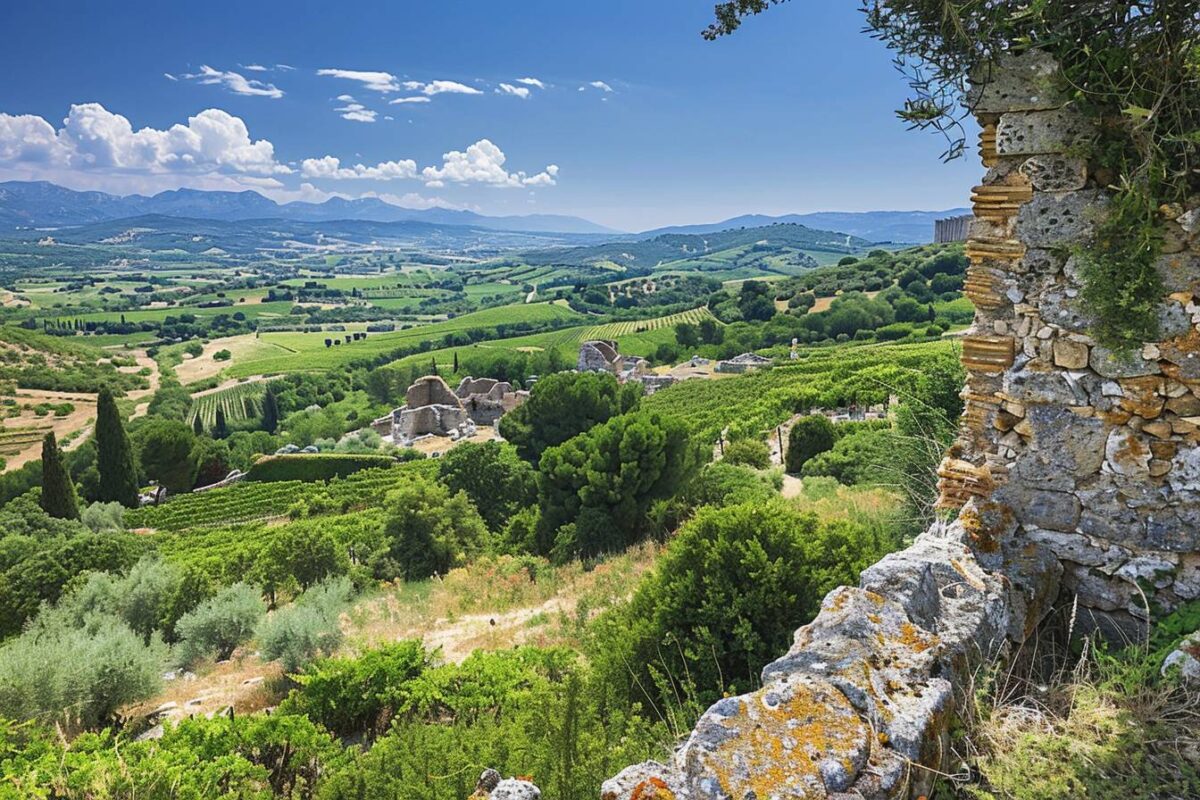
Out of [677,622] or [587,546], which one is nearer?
[677,622]

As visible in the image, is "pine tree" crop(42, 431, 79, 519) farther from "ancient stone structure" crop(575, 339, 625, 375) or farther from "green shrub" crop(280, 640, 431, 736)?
"ancient stone structure" crop(575, 339, 625, 375)

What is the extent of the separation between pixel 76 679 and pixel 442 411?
4591 cm

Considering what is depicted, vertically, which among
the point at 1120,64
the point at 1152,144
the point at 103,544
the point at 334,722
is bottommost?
the point at 103,544

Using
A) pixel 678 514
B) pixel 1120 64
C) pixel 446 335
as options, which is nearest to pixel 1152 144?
pixel 1120 64

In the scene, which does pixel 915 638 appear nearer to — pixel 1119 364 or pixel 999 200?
pixel 1119 364

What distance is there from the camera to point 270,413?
75625 millimetres

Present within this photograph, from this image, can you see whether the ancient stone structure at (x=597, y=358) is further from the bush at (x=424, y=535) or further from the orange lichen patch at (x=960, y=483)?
the orange lichen patch at (x=960, y=483)

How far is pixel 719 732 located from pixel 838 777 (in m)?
0.43

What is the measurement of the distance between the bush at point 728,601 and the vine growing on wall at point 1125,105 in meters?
2.71

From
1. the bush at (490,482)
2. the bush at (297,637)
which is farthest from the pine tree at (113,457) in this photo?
the bush at (297,637)

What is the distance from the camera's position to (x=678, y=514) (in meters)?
15.0

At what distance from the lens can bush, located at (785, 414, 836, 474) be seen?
21.9 meters

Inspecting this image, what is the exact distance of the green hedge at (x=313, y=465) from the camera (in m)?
40.3

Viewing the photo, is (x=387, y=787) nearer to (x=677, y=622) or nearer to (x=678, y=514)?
(x=677, y=622)
